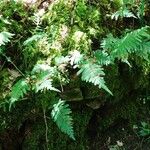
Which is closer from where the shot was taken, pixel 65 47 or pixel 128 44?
pixel 128 44

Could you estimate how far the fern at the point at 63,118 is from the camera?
9.26 ft

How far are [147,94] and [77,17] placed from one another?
3.62 ft

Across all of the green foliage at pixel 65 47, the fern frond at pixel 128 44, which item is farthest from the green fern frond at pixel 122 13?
the fern frond at pixel 128 44

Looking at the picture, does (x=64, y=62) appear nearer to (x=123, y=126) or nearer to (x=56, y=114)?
(x=56, y=114)

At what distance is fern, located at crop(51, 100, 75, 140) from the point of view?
9.26ft

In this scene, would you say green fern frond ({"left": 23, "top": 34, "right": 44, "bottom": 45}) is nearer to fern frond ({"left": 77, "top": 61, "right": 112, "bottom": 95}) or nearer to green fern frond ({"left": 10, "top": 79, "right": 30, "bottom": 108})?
green fern frond ({"left": 10, "top": 79, "right": 30, "bottom": 108})

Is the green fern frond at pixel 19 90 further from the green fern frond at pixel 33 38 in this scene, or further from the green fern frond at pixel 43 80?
the green fern frond at pixel 33 38

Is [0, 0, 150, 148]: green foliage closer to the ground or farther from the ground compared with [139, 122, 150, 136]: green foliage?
farther from the ground

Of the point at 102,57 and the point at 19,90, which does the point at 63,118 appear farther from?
the point at 102,57

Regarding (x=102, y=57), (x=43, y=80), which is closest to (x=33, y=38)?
(x=43, y=80)

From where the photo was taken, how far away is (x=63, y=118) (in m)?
2.89

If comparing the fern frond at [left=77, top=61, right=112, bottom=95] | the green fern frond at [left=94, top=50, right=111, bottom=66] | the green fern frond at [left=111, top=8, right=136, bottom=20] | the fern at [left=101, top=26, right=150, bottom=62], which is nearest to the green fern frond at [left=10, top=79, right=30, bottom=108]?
the fern frond at [left=77, top=61, right=112, bottom=95]

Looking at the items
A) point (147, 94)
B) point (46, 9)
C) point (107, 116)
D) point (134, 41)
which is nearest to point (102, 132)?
point (107, 116)

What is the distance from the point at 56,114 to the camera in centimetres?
294
